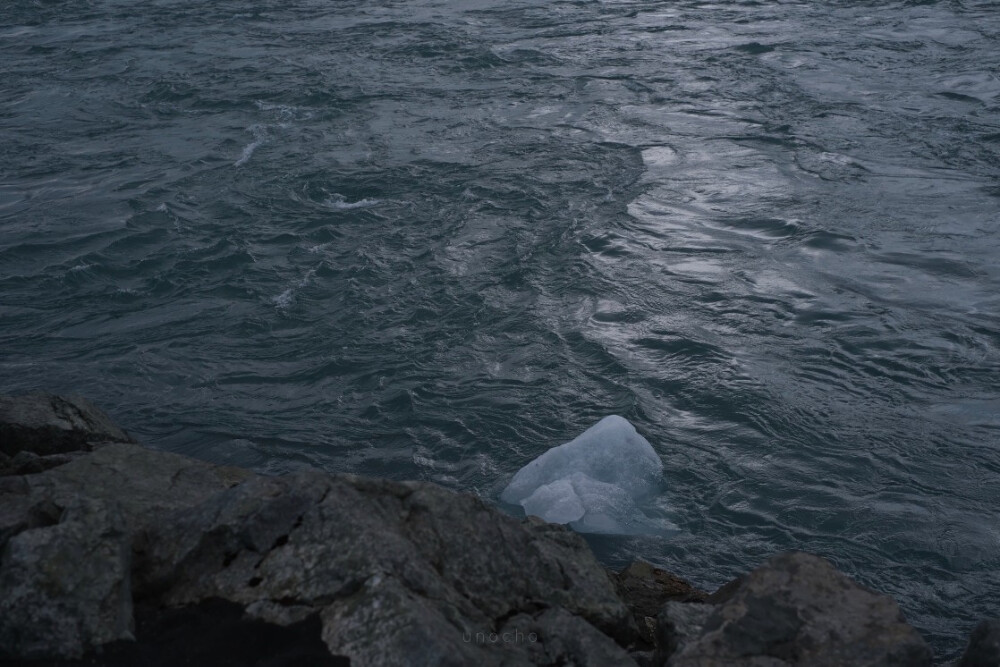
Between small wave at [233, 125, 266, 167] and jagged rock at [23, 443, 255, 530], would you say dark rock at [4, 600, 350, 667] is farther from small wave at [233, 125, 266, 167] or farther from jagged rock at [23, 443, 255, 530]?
small wave at [233, 125, 266, 167]

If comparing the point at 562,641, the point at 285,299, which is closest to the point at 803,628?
the point at 562,641

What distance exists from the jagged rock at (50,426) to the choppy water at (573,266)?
109cm

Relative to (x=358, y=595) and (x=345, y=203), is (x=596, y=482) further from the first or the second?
(x=345, y=203)

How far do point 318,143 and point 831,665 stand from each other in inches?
410

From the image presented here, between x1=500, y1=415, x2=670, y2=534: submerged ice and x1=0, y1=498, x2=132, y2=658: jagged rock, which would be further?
x1=500, y1=415, x2=670, y2=534: submerged ice

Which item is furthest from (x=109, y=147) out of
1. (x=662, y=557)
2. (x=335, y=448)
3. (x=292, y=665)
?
(x=292, y=665)

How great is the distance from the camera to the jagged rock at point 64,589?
3.72 meters

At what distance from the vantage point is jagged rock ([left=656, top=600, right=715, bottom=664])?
4.09 meters

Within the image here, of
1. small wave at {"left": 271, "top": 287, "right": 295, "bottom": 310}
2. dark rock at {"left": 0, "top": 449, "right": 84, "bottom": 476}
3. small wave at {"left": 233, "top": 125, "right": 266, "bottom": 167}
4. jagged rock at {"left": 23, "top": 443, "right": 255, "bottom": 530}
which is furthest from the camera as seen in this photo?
small wave at {"left": 233, "top": 125, "right": 266, "bottom": 167}

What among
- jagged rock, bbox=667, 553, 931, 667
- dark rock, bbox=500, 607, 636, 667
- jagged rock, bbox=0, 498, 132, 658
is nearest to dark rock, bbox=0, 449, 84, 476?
jagged rock, bbox=0, 498, 132, 658

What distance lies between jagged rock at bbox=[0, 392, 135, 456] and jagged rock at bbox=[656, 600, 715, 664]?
3.49 m

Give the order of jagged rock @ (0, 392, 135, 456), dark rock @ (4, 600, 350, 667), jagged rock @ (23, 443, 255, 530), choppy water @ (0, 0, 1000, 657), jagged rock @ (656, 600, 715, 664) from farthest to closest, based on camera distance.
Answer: choppy water @ (0, 0, 1000, 657), jagged rock @ (0, 392, 135, 456), jagged rock @ (23, 443, 255, 530), jagged rock @ (656, 600, 715, 664), dark rock @ (4, 600, 350, 667)

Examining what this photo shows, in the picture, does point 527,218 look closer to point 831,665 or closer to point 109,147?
point 109,147

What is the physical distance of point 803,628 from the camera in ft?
12.6
